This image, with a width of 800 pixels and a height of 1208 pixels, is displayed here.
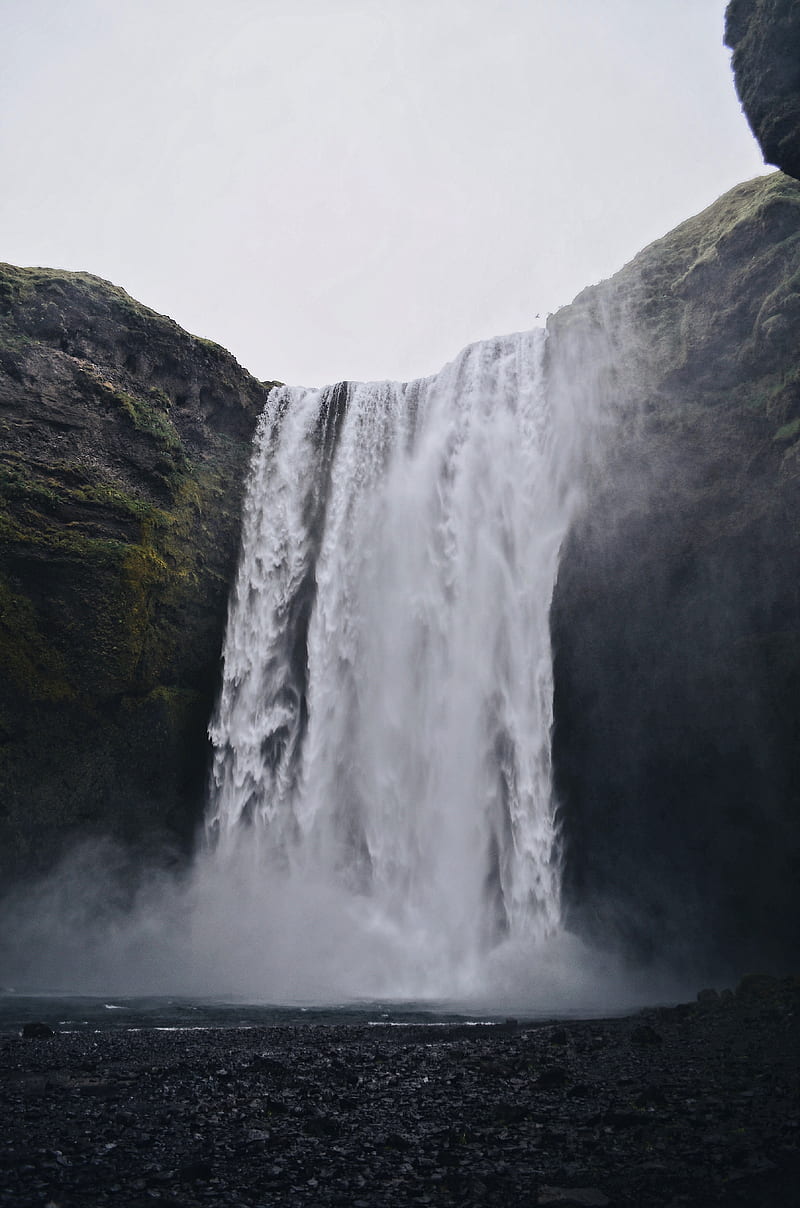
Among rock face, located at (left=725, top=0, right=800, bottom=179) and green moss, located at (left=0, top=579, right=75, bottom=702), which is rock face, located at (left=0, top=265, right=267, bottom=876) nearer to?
green moss, located at (left=0, top=579, right=75, bottom=702)

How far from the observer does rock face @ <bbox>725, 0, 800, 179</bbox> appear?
10992 mm

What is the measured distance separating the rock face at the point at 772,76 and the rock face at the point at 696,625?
6768mm

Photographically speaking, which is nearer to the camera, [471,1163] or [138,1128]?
[471,1163]

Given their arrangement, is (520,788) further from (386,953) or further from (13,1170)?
(13,1170)

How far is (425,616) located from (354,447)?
642 centimetres

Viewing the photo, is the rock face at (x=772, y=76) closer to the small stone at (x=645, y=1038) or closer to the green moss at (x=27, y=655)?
the small stone at (x=645, y=1038)

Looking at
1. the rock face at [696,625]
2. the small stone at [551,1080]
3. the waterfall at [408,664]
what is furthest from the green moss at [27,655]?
the small stone at [551,1080]

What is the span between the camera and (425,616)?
70.7 feet

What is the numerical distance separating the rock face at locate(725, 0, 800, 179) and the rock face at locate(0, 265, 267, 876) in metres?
16.1

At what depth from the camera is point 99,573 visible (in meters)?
19.6

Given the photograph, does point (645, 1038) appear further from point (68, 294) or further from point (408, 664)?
point (68, 294)

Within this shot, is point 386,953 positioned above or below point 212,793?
below

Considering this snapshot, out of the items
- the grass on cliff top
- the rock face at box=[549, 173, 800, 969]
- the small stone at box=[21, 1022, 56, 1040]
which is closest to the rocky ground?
the small stone at box=[21, 1022, 56, 1040]

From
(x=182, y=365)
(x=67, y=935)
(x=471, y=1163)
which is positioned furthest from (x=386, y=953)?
(x=182, y=365)
